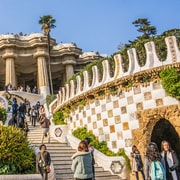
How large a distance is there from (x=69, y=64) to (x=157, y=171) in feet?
139

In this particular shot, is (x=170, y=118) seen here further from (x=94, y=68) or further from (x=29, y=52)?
(x=29, y=52)

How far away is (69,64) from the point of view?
48.6 meters

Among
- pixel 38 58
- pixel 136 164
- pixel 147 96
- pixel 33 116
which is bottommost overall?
pixel 136 164

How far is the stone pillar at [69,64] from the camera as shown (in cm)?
4836

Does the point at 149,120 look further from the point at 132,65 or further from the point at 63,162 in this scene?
the point at 63,162

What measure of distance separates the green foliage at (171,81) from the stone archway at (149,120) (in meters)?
0.57

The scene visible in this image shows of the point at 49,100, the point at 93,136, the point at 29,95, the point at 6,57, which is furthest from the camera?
the point at 6,57

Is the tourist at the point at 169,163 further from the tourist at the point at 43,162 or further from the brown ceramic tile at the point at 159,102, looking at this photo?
the brown ceramic tile at the point at 159,102

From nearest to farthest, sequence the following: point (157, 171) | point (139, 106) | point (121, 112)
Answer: point (157, 171) → point (139, 106) → point (121, 112)

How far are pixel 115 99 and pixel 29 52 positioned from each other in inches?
1257

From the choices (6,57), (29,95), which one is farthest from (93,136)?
(6,57)

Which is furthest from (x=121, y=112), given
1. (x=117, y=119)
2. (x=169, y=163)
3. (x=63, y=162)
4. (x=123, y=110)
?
(x=169, y=163)

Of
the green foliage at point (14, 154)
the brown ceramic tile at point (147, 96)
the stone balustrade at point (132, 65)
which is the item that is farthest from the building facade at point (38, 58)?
the green foliage at point (14, 154)

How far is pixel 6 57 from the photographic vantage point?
4462cm
